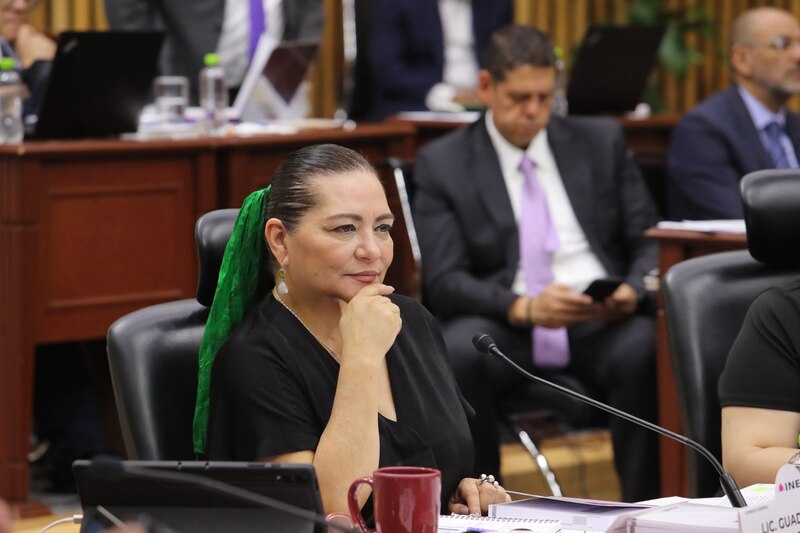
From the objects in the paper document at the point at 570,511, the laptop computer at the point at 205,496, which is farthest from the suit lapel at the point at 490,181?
the laptop computer at the point at 205,496

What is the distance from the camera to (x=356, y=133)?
4.75 metres

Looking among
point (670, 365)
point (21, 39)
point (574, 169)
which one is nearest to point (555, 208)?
point (574, 169)

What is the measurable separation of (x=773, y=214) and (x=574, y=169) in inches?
65.8

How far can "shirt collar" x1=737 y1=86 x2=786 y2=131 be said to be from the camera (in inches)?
189

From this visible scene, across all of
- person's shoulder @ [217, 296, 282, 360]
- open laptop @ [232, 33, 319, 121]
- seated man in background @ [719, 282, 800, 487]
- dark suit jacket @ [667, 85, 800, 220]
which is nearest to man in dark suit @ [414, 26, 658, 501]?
dark suit jacket @ [667, 85, 800, 220]

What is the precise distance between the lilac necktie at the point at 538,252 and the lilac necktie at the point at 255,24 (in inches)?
→ 67.8

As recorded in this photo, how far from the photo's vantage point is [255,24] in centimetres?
548

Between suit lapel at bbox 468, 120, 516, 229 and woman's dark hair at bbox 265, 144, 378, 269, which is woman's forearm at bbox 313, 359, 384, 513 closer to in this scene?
woman's dark hair at bbox 265, 144, 378, 269

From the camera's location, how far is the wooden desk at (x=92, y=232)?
3939 millimetres

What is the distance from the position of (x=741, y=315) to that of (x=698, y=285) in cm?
10

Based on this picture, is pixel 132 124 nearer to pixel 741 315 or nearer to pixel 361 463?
pixel 741 315

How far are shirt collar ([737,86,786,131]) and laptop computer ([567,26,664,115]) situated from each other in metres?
0.65

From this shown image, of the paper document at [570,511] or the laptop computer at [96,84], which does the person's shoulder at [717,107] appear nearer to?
the laptop computer at [96,84]

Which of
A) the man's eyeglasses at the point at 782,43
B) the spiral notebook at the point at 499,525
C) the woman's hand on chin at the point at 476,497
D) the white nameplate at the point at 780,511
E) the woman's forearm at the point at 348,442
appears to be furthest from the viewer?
the man's eyeglasses at the point at 782,43
